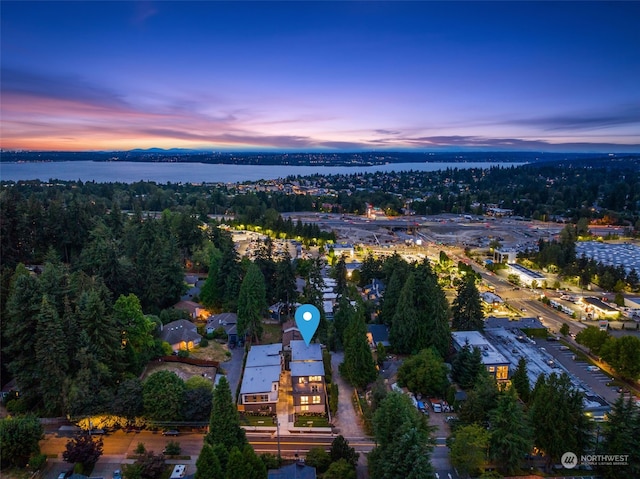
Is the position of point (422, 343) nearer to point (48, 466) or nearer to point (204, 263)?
point (48, 466)

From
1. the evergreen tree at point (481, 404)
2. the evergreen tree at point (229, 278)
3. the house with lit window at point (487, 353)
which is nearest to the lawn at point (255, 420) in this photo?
the evergreen tree at point (481, 404)

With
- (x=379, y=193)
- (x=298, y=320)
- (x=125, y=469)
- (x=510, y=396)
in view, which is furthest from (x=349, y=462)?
(x=379, y=193)

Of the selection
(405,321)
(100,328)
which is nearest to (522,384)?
(405,321)

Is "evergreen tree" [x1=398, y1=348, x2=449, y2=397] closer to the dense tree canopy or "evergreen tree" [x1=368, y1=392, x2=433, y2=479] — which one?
"evergreen tree" [x1=368, y1=392, x2=433, y2=479]

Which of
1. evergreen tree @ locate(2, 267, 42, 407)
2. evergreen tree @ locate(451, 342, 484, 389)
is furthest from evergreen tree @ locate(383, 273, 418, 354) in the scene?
evergreen tree @ locate(2, 267, 42, 407)

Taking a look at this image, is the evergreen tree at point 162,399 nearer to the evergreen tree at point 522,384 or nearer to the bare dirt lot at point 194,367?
the bare dirt lot at point 194,367

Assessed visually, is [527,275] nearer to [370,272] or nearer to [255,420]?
[370,272]

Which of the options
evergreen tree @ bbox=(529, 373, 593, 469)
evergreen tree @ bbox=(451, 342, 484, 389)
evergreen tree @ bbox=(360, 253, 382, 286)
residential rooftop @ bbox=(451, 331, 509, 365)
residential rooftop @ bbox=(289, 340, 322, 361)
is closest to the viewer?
evergreen tree @ bbox=(529, 373, 593, 469)
